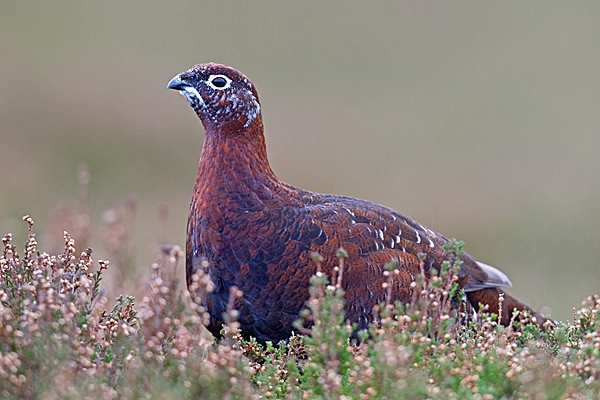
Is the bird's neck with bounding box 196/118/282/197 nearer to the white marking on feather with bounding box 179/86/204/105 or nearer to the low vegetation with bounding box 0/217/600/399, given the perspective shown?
the white marking on feather with bounding box 179/86/204/105

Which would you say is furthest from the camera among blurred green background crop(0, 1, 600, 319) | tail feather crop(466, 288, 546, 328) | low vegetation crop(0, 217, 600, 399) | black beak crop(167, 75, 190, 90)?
blurred green background crop(0, 1, 600, 319)

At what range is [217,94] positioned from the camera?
4707 millimetres

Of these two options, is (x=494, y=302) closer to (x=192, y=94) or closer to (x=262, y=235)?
(x=262, y=235)

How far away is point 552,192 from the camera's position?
14.8m

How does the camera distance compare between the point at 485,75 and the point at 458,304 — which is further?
the point at 485,75

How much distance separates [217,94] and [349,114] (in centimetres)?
1435

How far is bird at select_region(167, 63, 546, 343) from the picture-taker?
4332 mm

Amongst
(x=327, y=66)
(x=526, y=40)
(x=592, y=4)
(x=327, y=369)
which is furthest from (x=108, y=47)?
(x=327, y=369)

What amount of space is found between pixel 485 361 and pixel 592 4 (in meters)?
23.7

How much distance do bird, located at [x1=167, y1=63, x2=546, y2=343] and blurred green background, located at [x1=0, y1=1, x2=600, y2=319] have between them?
229 centimetres

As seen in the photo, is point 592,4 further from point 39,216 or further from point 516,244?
point 39,216

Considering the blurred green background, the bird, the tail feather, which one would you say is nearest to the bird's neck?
the bird

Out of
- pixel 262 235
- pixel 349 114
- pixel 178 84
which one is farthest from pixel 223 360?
pixel 349 114

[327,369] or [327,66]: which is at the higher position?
[327,66]
